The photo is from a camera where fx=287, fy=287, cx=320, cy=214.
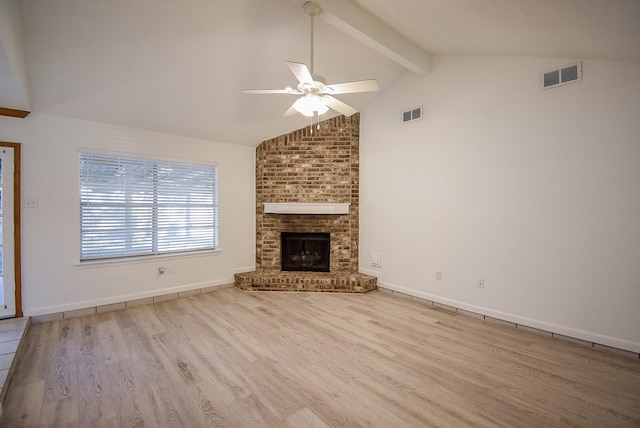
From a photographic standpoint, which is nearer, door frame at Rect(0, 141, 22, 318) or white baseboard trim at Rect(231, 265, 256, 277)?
door frame at Rect(0, 141, 22, 318)

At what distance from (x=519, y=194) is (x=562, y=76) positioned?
3.81 ft

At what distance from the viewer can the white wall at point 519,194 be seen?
2.49 metres

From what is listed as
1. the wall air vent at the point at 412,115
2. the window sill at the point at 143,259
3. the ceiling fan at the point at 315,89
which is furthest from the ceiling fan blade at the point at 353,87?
the window sill at the point at 143,259

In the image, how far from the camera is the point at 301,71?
6.85ft

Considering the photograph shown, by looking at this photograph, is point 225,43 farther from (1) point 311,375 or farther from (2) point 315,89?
(1) point 311,375

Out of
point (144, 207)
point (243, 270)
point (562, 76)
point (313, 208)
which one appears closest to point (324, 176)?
point (313, 208)

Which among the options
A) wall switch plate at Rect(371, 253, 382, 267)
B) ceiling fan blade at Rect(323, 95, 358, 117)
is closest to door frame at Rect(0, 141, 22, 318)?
ceiling fan blade at Rect(323, 95, 358, 117)

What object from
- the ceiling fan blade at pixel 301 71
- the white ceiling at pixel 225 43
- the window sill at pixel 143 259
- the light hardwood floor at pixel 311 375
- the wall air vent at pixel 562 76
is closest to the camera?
the light hardwood floor at pixel 311 375

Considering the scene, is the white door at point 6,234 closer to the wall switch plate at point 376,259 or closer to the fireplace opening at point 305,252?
the fireplace opening at point 305,252

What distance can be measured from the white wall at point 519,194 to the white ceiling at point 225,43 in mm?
387

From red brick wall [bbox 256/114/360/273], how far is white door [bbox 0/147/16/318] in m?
3.01

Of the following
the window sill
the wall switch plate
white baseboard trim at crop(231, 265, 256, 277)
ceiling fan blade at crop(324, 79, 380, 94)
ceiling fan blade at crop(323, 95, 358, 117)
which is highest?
ceiling fan blade at crop(324, 79, 380, 94)

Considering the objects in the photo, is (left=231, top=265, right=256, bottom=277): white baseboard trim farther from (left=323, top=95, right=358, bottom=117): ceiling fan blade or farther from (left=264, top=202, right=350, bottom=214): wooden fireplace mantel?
(left=323, top=95, right=358, bottom=117): ceiling fan blade

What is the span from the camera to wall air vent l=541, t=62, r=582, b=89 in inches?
104
